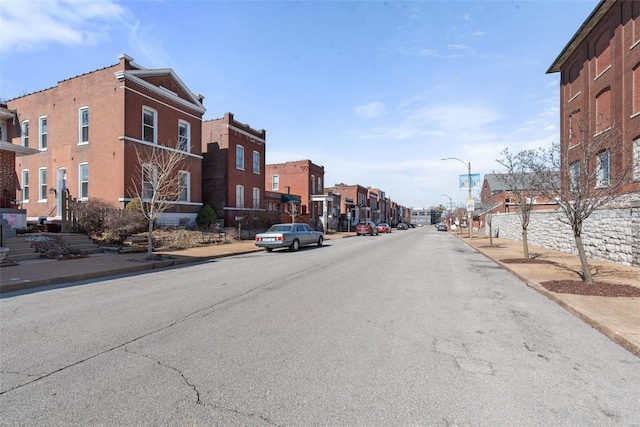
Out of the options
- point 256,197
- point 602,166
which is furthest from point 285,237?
point 256,197

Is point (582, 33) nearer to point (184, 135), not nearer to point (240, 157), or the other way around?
point (240, 157)

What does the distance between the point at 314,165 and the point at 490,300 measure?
3909 centimetres

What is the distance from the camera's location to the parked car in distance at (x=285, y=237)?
725 inches

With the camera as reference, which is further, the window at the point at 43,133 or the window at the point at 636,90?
the window at the point at 43,133

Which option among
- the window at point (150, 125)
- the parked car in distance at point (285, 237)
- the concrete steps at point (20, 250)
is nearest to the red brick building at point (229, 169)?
the window at point (150, 125)

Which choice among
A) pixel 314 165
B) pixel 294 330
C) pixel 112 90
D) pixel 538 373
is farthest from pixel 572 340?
pixel 314 165

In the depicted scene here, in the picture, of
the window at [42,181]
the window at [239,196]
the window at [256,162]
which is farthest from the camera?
the window at [256,162]

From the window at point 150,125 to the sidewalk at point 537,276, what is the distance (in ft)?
31.4

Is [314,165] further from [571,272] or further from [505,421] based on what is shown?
[505,421]

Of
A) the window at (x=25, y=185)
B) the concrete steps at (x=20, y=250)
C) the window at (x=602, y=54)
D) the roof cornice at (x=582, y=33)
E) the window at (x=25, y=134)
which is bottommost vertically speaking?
the concrete steps at (x=20, y=250)

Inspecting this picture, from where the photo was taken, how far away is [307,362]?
4.04 metres

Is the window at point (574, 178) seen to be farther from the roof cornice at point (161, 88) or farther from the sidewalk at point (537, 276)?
the roof cornice at point (161, 88)

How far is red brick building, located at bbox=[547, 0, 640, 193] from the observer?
1738 centimetres

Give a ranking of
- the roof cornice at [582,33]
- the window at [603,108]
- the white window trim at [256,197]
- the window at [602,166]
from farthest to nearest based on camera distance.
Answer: the white window trim at [256,197] → the window at [603,108] → the roof cornice at [582,33] → the window at [602,166]
